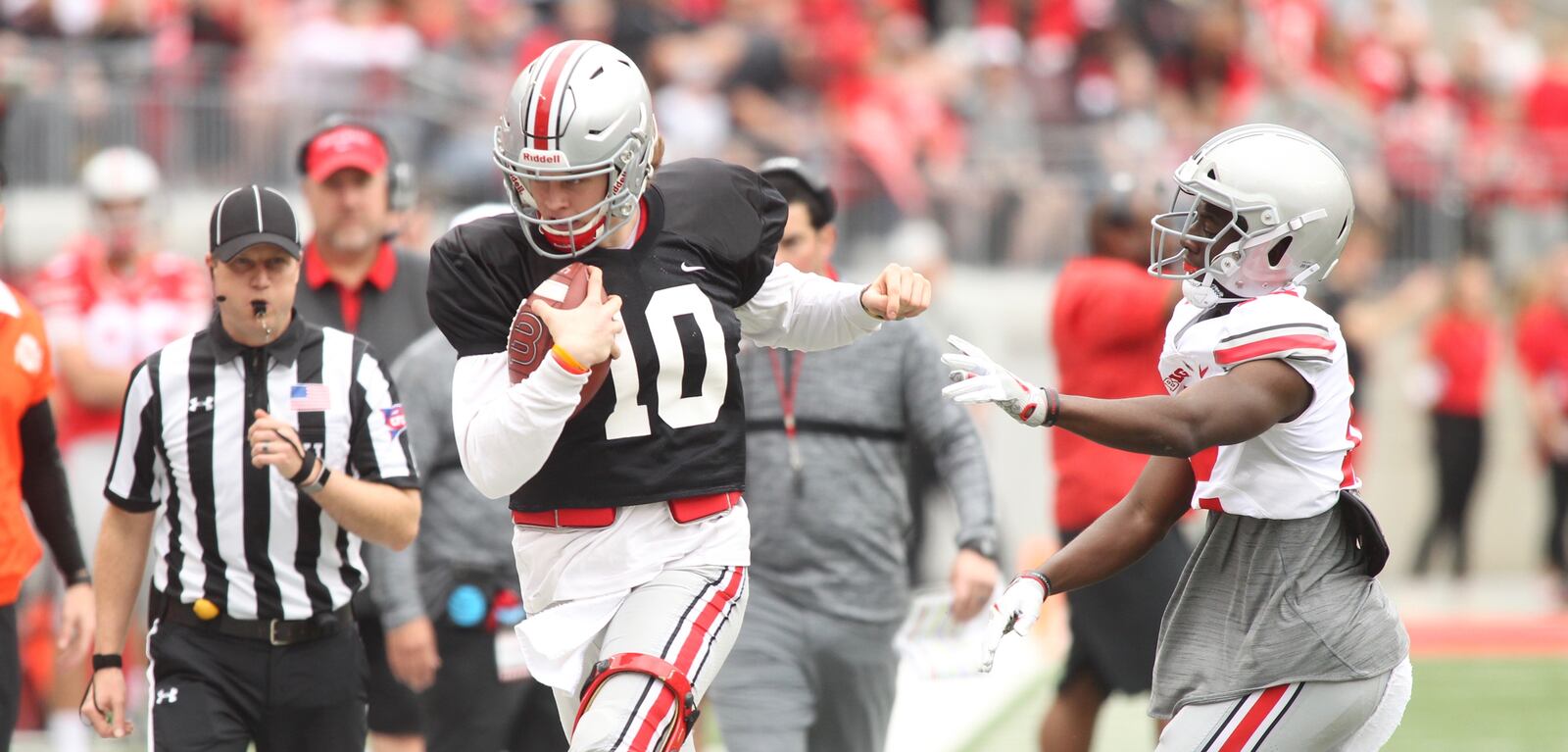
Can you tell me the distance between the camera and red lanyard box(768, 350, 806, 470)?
534 centimetres

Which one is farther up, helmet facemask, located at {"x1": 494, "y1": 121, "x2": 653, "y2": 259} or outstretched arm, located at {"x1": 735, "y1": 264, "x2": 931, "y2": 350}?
helmet facemask, located at {"x1": 494, "y1": 121, "x2": 653, "y2": 259}

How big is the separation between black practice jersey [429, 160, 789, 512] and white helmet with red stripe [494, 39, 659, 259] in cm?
9

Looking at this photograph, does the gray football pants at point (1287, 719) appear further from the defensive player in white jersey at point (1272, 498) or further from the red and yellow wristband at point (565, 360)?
the red and yellow wristband at point (565, 360)

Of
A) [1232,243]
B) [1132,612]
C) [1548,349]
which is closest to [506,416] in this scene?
[1232,243]

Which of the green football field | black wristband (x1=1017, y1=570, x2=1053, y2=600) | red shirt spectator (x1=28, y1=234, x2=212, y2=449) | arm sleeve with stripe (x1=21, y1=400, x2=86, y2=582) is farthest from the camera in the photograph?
the green football field

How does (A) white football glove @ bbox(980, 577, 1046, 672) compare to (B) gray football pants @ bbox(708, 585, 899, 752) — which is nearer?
(A) white football glove @ bbox(980, 577, 1046, 672)

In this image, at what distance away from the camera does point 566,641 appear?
155 inches

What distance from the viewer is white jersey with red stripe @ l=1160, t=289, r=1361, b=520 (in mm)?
3678

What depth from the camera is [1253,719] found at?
377 centimetres

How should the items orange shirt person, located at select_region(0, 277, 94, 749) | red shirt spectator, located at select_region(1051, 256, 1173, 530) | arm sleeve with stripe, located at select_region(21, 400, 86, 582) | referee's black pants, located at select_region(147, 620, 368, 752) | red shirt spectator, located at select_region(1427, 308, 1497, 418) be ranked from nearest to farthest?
referee's black pants, located at select_region(147, 620, 368, 752), orange shirt person, located at select_region(0, 277, 94, 749), arm sleeve with stripe, located at select_region(21, 400, 86, 582), red shirt spectator, located at select_region(1051, 256, 1173, 530), red shirt spectator, located at select_region(1427, 308, 1497, 418)

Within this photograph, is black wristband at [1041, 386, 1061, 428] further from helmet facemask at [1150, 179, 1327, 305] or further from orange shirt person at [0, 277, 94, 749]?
orange shirt person at [0, 277, 94, 749]

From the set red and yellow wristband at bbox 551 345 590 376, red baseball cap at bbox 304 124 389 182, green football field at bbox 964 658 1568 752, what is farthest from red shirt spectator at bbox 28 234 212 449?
red and yellow wristband at bbox 551 345 590 376

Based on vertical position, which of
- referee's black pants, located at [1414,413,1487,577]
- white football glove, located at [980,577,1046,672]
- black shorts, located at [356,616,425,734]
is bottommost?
referee's black pants, located at [1414,413,1487,577]

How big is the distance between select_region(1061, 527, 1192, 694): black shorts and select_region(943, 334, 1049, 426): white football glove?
2.32 m
